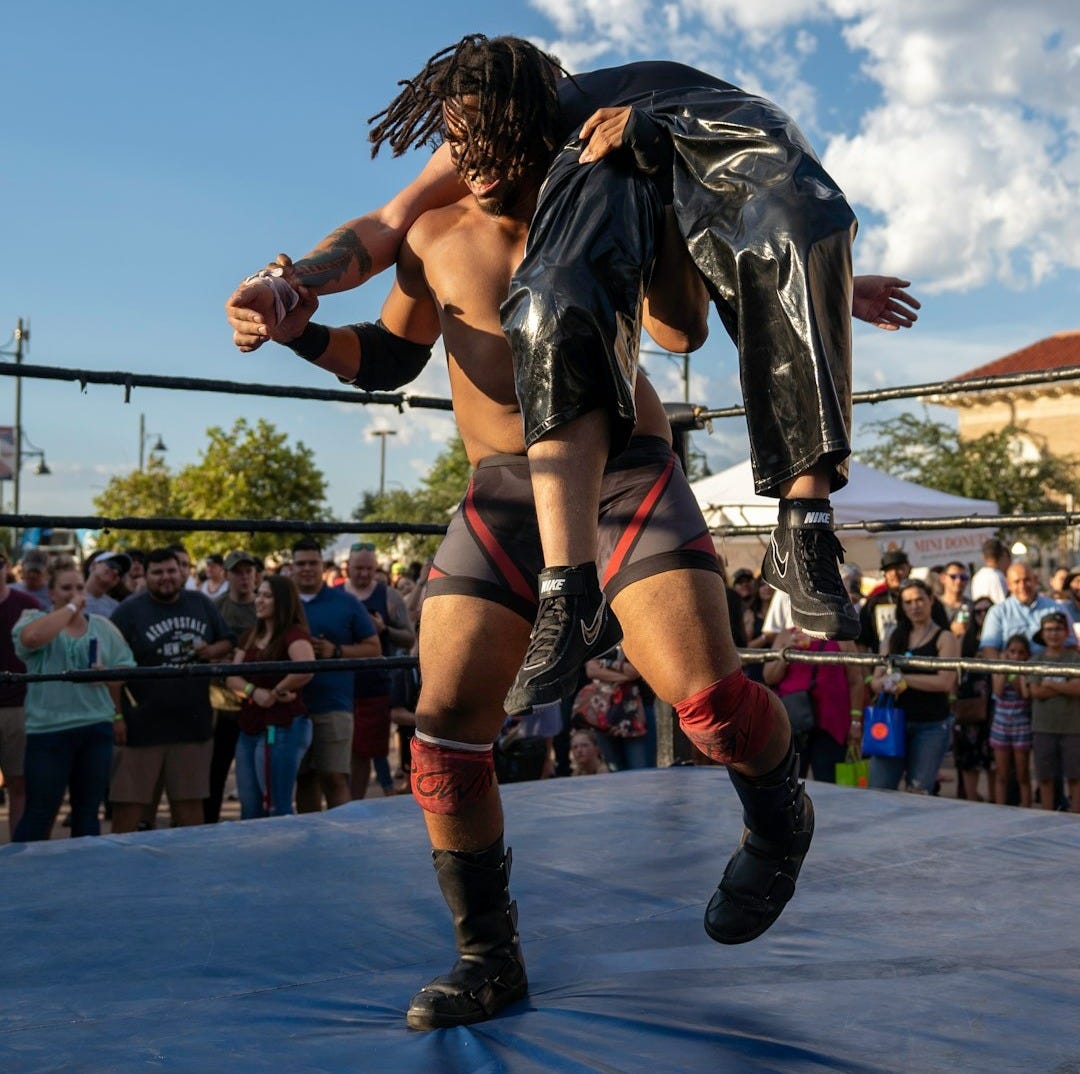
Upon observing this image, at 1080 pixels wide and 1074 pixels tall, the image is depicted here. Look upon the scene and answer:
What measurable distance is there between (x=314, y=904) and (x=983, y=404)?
29050mm

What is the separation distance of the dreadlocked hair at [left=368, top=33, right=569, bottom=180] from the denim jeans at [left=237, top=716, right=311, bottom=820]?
3674 mm

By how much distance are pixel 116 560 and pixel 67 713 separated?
75.0 inches

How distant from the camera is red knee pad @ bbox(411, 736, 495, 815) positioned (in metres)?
2.04

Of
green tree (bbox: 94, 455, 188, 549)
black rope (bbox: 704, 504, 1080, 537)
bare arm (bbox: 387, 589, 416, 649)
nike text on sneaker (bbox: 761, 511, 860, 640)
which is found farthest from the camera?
green tree (bbox: 94, 455, 188, 549)

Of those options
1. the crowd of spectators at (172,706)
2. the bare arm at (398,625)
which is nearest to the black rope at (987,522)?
the crowd of spectators at (172,706)

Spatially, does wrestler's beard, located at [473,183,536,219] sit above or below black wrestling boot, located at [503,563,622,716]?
above

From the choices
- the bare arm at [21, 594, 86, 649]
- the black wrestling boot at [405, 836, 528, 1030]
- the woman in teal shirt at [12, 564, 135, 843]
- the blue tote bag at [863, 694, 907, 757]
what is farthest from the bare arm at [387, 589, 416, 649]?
the black wrestling boot at [405, 836, 528, 1030]

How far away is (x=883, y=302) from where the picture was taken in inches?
85.4

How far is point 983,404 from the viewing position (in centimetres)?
2903

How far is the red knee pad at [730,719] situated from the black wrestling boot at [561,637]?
22 centimetres

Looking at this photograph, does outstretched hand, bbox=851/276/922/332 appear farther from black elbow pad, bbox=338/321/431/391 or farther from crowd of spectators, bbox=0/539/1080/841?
crowd of spectators, bbox=0/539/1080/841

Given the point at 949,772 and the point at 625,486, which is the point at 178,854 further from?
the point at 949,772

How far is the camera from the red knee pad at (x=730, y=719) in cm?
186

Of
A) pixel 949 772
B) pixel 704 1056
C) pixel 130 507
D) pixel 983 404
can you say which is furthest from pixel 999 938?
pixel 130 507
